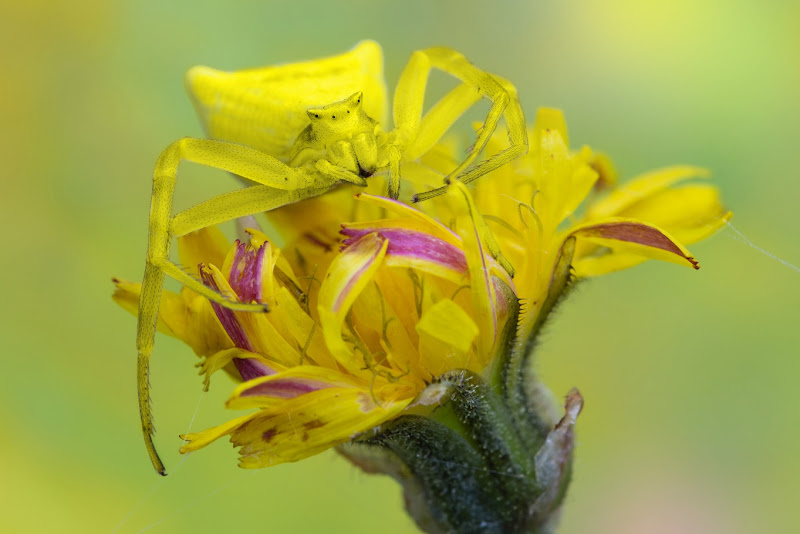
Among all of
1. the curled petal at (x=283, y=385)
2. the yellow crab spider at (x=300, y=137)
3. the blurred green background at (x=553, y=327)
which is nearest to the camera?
the curled petal at (x=283, y=385)

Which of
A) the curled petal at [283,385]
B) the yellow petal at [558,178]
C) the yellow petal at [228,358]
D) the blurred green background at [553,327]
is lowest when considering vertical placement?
the blurred green background at [553,327]

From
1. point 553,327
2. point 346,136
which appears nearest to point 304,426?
point 346,136

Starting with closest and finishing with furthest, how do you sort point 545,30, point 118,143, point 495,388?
1. point 495,388
2. point 118,143
3. point 545,30

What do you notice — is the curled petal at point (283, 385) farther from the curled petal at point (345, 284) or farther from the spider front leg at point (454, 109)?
the spider front leg at point (454, 109)

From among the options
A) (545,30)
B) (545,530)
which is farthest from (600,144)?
(545,530)

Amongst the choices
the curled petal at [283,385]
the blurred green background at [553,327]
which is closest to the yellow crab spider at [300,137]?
the curled petal at [283,385]

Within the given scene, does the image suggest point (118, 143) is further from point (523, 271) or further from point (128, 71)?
point (523, 271)

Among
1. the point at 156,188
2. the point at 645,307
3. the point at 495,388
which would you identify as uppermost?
the point at 156,188
